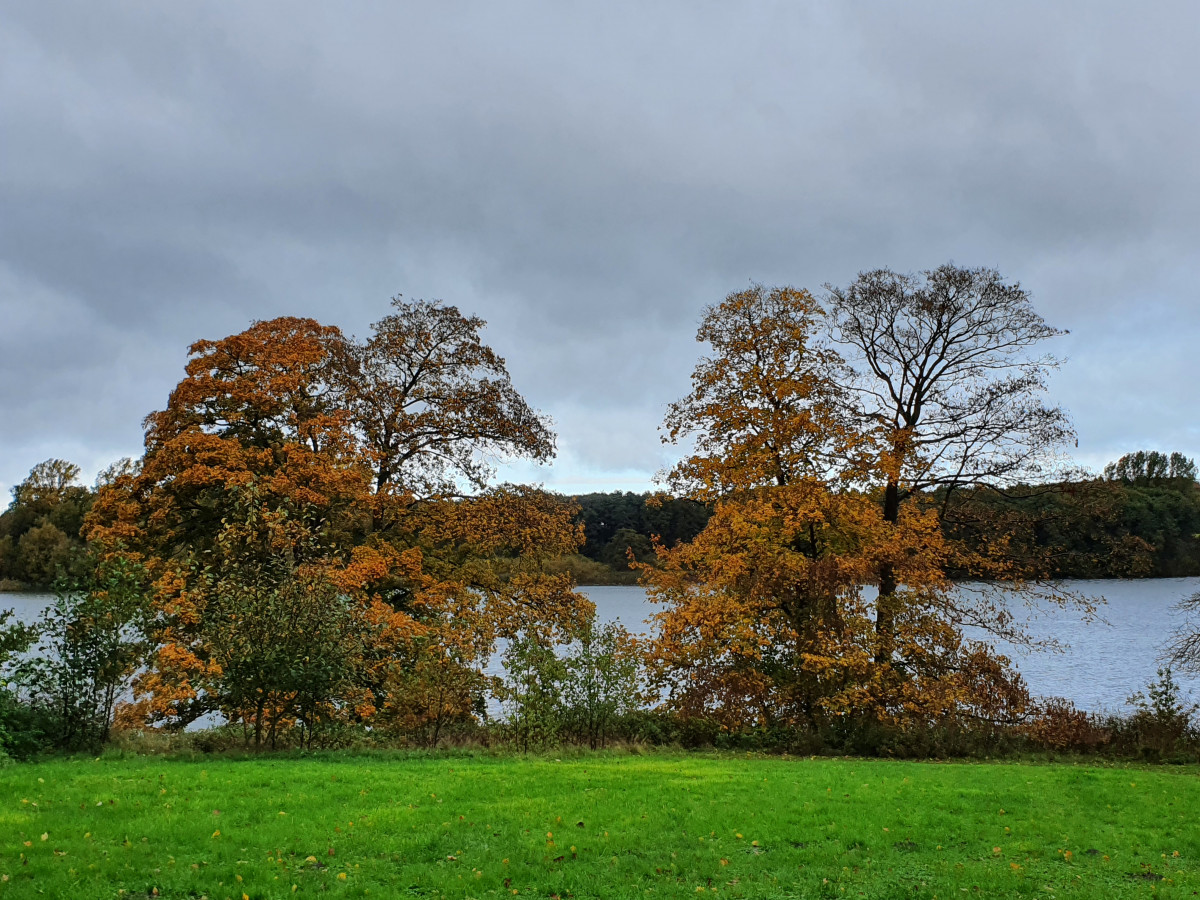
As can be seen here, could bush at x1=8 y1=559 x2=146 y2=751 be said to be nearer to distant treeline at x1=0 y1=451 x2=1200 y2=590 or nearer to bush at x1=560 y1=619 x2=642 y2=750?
distant treeline at x1=0 y1=451 x2=1200 y2=590

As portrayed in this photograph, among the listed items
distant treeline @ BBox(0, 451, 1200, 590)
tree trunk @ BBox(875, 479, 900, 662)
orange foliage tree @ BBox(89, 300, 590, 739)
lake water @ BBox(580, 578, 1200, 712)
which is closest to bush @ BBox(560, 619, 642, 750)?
orange foliage tree @ BBox(89, 300, 590, 739)

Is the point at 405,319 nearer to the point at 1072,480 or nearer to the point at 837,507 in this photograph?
the point at 837,507

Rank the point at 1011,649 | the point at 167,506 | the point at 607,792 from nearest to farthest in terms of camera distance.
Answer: the point at 607,792, the point at 167,506, the point at 1011,649

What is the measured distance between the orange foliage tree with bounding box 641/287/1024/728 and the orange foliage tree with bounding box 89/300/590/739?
326cm

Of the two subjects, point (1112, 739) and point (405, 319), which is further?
point (405, 319)

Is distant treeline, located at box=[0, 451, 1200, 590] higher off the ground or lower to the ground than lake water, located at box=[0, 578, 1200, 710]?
higher

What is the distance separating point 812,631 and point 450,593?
925 cm

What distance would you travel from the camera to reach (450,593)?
21.2 meters

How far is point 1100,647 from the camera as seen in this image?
38.2 m

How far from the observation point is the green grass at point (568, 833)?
6840 mm

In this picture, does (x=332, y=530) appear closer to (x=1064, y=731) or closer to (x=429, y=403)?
(x=429, y=403)

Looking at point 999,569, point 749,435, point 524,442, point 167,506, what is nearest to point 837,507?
point 749,435

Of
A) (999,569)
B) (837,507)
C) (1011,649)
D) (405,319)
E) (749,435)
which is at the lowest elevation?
(1011,649)

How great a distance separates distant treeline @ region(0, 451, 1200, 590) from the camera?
20641 millimetres
